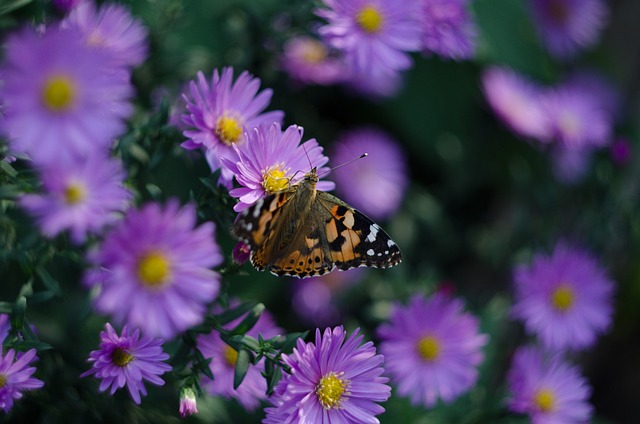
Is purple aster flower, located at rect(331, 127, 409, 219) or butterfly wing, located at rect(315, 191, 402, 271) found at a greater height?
butterfly wing, located at rect(315, 191, 402, 271)

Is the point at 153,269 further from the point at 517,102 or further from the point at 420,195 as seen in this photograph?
the point at 517,102

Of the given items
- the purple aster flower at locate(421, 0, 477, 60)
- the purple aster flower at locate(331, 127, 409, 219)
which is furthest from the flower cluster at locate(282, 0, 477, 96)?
the purple aster flower at locate(331, 127, 409, 219)

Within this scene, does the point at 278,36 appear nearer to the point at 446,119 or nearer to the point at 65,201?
the point at 65,201

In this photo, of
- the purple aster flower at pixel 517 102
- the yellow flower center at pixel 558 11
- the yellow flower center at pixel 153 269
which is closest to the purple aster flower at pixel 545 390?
the purple aster flower at pixel 517 102

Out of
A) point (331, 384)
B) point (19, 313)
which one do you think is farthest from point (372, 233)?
point (19, 313)

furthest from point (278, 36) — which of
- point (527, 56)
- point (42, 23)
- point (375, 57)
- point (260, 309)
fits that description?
point (527, 56)

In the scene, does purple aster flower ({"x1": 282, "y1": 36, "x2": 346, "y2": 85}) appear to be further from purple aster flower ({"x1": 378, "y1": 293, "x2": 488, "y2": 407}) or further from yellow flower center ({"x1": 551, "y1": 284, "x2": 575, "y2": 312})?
yellow flower center ({"x1": 551, "y1": 284, "x2": 575, "y2": 312})
